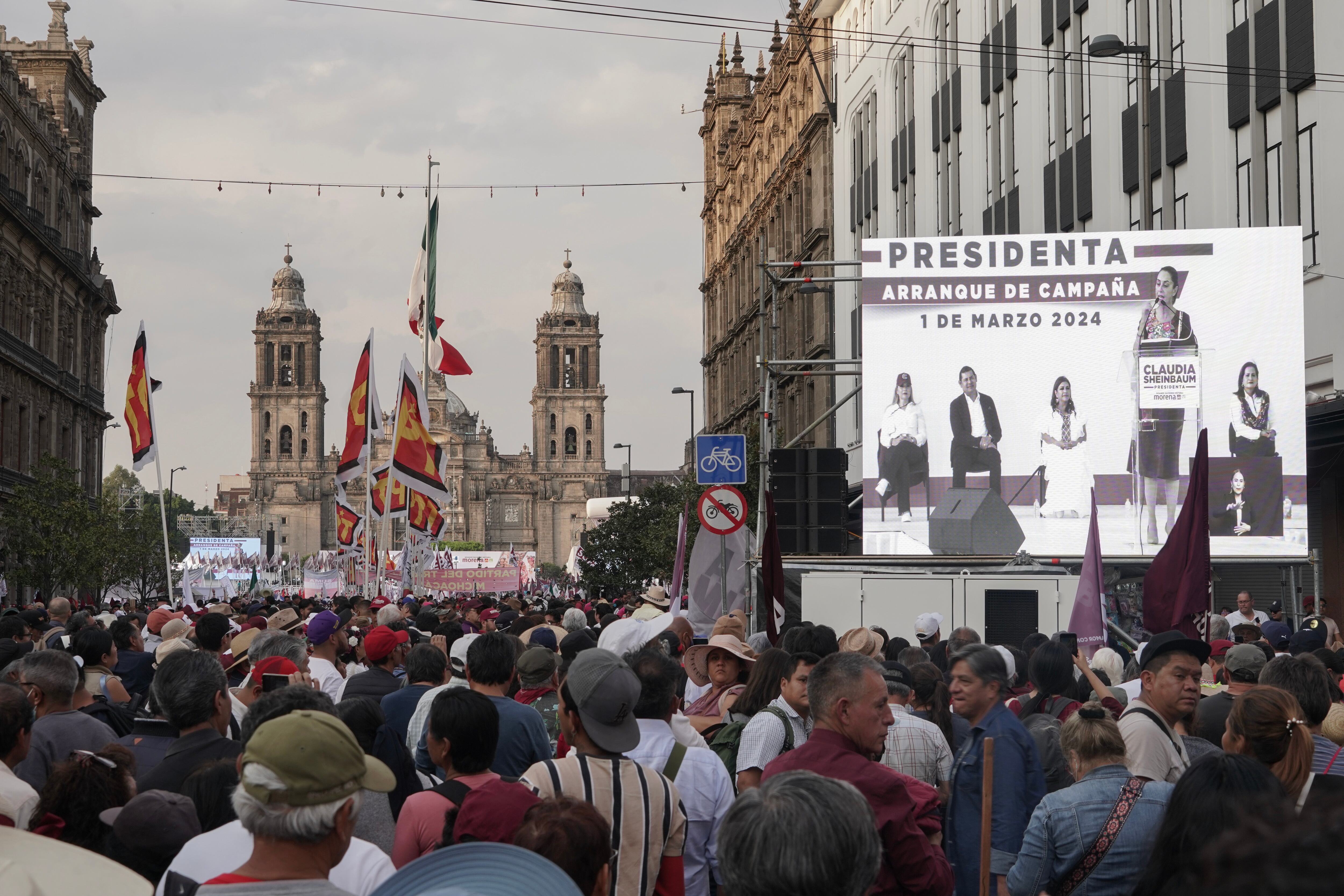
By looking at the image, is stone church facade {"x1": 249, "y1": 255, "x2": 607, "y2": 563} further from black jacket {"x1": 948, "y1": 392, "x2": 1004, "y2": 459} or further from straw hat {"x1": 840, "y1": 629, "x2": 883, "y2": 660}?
straw hat {"x1": 840, "y1": 629, "x2": 883, "y2": 660}

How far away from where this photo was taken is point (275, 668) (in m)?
7.43

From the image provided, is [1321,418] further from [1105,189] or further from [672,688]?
[672,688]

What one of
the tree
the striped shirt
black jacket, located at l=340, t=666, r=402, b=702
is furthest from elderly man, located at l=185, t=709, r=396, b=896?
the tree

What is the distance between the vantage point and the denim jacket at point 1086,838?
4.62 meters

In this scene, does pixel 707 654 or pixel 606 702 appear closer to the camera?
pixel 606 702

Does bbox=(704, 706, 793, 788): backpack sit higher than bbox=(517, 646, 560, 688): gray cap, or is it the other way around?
bbox=(517, 646, 560, 688): gray cap

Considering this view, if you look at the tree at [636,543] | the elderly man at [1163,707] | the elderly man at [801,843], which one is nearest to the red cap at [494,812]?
the elderly man at [801,843]

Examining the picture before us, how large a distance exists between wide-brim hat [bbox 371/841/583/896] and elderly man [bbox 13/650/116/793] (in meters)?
3.75

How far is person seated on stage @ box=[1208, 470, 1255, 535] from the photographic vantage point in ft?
67.6

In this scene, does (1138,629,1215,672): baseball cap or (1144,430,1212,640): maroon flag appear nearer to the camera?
(1138,629,1215,672): baseball cap

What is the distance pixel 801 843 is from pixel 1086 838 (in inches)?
68.9

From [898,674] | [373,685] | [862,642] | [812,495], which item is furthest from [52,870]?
[812,495]

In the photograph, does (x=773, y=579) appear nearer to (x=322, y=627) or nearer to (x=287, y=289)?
(x=322, y=627)

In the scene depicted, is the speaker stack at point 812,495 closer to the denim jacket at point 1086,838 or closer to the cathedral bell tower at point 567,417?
the denim jacket at point 1086,838
